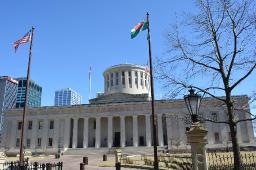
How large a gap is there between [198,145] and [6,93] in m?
180

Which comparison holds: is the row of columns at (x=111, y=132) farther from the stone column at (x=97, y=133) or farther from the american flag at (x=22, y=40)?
the american flag at (x=22, y=40)

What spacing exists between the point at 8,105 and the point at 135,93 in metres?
120

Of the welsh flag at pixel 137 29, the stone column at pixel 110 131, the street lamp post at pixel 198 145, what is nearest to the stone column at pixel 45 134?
the stone column at pixel 110 131

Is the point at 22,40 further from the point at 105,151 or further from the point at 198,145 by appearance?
the point at 105,151

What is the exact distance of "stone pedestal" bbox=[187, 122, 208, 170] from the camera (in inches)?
477

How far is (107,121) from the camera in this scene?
7975 cm

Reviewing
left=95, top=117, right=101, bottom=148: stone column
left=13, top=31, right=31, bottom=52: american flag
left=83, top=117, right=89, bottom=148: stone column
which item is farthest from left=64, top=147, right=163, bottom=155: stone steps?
left=13, top=31, right=31, bottom=52: american flag

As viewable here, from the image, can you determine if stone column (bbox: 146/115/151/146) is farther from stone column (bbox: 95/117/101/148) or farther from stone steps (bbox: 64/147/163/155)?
stone column (bbox: 95/117/101/148)

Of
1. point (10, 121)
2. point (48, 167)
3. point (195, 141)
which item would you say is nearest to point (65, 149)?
point (10, 121)

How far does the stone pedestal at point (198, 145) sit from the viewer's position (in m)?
12.1

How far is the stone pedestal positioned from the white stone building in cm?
5761

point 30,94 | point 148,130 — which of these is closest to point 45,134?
point 148,130

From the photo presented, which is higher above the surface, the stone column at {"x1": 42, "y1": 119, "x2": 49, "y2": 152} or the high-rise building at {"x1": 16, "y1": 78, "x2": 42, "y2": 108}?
the high-rise building at {"x1": 16, "y1": 78, "x2": 42, "y2": 108}

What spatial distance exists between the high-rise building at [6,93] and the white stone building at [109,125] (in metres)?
95.5
